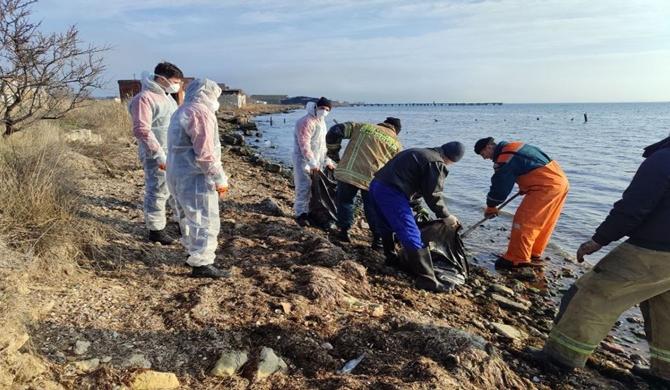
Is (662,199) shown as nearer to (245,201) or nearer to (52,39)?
(245,201)

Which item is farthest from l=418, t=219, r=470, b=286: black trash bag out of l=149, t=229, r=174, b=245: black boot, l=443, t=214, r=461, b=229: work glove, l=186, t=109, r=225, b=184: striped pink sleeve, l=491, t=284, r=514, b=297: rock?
l=149, t=229, r=174, b=245: black boot

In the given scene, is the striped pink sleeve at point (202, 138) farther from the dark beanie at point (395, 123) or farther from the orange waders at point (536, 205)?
the orange waders at point (536, 205)

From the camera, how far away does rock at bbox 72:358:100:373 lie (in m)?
2.75

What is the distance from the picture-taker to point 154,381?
270 cm

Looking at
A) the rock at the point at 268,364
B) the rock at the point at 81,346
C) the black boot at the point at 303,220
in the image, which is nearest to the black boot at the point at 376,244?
the black boot at the point at 303,220

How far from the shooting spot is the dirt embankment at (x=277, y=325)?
290 cm

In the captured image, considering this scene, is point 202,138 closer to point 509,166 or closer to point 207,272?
point 207,272

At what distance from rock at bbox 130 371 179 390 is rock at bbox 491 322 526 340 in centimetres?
293

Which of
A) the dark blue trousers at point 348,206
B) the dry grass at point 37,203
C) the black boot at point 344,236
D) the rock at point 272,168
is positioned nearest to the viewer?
the dry grass at point 37,203

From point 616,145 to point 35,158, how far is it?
25.9m

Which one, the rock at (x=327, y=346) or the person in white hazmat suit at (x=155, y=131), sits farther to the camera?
the person in white hazmat suit at (x=155, y=131)

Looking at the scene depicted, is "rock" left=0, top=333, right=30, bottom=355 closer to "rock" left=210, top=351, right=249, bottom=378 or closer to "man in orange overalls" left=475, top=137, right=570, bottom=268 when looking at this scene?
"rock" left=210, top=351, right=249, bottom=378

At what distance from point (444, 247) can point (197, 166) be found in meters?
2.93

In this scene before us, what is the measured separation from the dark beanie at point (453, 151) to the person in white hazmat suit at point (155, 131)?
120 inches
